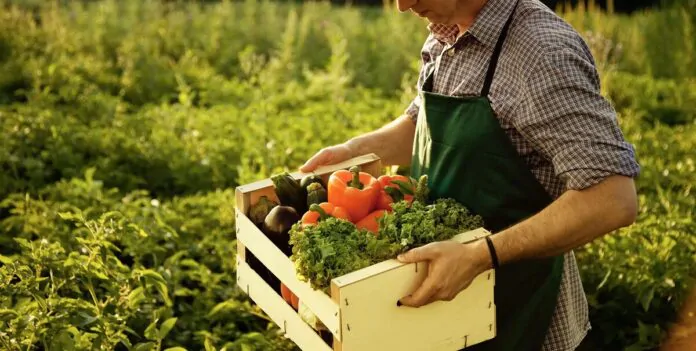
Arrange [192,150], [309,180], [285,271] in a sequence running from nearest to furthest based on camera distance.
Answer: [285,271]
[309,180]
[192,150]

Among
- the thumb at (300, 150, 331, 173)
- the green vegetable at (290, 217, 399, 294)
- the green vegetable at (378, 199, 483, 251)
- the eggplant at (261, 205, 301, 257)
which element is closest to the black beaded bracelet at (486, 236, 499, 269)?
the green vegetable at (378, 199, 483, 251)

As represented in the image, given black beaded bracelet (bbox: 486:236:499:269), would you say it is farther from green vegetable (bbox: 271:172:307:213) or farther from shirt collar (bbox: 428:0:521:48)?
green vegetable (bbox: 271:172:307:213)

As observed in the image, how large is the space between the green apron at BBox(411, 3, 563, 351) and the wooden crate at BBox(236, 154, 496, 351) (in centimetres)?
20

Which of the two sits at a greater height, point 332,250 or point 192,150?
point 332,250

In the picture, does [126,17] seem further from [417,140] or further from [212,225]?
[417,140]

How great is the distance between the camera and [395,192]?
270 cm

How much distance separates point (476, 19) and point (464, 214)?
0.53 m

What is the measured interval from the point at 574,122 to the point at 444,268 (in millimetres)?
487

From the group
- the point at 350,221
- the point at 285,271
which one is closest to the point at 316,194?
A: the point at 350,221

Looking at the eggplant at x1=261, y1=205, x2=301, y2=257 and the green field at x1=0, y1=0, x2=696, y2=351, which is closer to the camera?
the eggplant at x1=261, y1=205, x2=301, y2=257

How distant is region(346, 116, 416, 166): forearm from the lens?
10.3 ft

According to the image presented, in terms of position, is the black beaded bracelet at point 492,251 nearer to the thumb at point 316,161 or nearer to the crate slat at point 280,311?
the crate slat at point 280,311


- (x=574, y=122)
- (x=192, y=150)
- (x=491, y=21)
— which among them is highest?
(x=491, y=21)

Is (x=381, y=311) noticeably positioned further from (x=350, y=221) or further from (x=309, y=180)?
(x=309, y=180)
